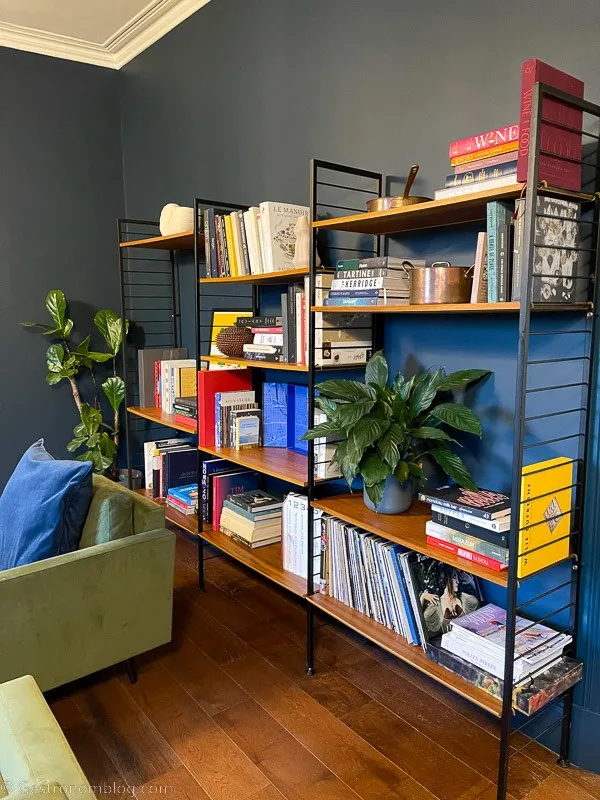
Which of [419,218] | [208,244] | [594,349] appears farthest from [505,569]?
[208,244]

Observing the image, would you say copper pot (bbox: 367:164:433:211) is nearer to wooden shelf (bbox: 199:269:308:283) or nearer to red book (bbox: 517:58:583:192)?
wooden shelf (bbox: 199:269:308:283)

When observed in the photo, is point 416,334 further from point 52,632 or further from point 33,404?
point 33,404

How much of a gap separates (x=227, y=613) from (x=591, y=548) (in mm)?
1580

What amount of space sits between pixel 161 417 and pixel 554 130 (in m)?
2.40

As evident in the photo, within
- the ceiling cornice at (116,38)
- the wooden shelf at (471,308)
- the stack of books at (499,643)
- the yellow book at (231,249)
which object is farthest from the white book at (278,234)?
the ceiling cornice at (116,38)

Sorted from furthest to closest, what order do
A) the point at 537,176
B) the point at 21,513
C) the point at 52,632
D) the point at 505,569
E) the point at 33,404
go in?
the point at 33,404 < the point at 21,513 < the point at 52,632 < the point at 505,569 < the point at 537,176

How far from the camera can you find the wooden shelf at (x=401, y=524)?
1.68 metres

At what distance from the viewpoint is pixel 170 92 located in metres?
3.65

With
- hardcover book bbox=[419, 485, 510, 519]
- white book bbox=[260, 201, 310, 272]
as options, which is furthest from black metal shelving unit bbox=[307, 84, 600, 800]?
white book bbox=[260, 201, 310, 272]

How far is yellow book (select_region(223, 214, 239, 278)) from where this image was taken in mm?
2676

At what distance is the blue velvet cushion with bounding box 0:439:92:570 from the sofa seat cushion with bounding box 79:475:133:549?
0.03 metres

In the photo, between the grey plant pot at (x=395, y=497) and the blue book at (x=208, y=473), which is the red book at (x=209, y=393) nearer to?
the blue book at (x=208, y=473)

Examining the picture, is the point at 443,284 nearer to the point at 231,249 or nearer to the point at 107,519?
the point at 231,249

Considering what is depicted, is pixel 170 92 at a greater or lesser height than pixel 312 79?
greater
